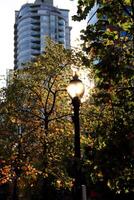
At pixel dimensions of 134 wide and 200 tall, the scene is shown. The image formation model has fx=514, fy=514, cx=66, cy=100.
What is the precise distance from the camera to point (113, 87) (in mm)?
15234

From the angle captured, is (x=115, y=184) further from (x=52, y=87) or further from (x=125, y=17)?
(x=52, y=87)

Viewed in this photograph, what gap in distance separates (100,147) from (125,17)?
3.97 meters

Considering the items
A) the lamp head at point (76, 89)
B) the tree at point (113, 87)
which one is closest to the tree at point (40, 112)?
the tree at point (113, 87)

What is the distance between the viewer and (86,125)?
32.2m

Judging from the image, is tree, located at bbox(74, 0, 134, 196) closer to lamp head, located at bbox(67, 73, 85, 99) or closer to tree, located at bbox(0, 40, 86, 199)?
lamp head, located at bbox(67, 73, 85, 99)

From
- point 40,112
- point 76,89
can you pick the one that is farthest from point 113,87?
point 40,112

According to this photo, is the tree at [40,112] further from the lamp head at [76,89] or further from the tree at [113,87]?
the lamp head at [76,89]

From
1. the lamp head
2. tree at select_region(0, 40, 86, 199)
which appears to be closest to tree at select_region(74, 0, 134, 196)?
the lamp head

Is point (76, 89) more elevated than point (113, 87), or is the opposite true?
point (113, 87)

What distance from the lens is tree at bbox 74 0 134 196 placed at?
13852 millimetres

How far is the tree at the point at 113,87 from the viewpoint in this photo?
13.9m

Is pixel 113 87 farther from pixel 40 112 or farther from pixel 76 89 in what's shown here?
pixel 40 112

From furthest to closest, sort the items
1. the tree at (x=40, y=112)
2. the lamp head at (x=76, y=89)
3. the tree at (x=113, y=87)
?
the tree at (x=40, y=112)
the lamp head at (x=76, y=89)
the tree at (x=113, y=87)

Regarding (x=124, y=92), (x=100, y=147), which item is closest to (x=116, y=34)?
(x=124, y=92)
